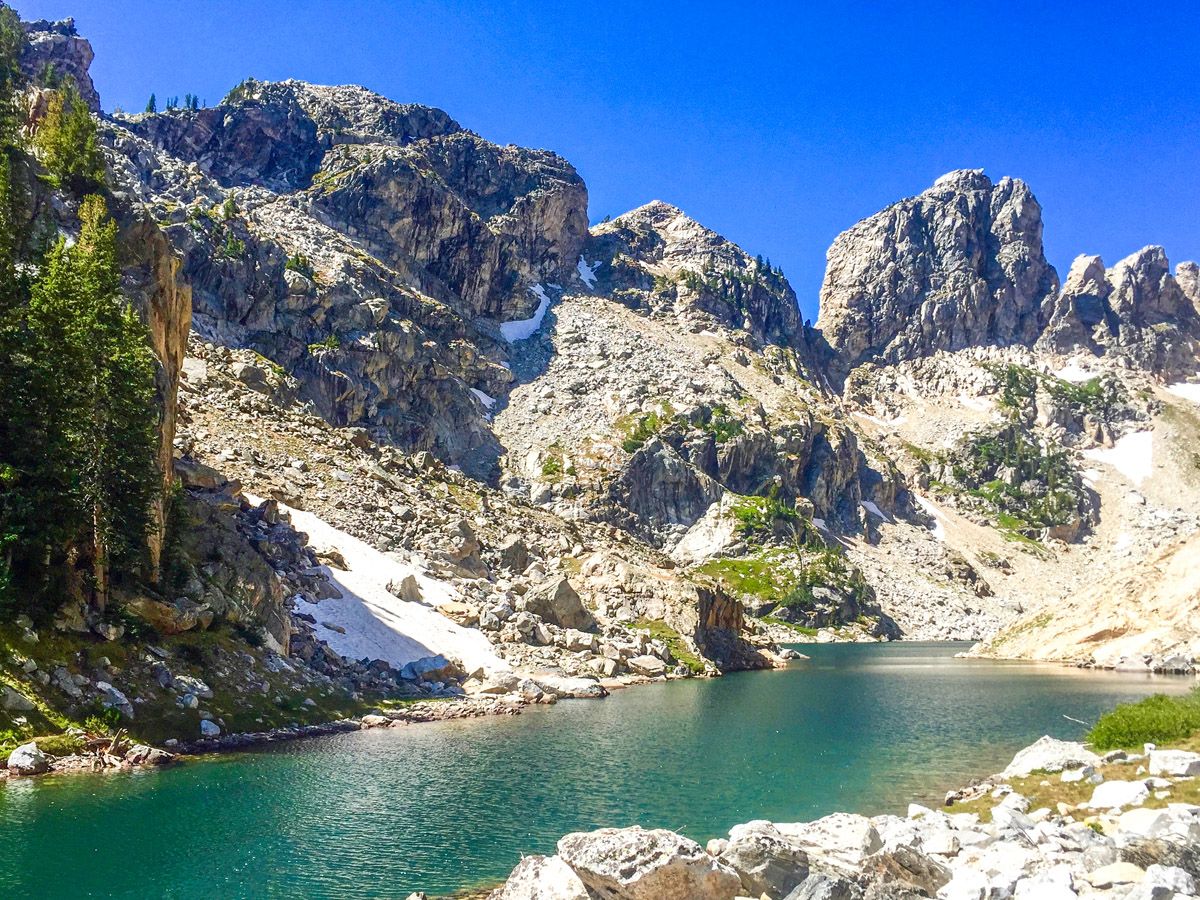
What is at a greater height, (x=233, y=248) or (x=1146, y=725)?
(x=233, y=248)

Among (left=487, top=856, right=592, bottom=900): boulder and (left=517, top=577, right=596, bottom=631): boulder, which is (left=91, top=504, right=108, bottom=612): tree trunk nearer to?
(left=487, top=856, right=592, bottom=900): boulder

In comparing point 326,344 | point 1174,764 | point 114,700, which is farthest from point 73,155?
point 326,344

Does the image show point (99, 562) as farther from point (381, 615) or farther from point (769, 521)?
point (769, 521)

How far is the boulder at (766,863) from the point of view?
19219 millimetres

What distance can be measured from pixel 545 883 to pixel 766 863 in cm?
526

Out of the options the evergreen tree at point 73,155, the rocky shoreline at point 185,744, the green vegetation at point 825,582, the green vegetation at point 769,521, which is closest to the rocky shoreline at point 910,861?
the rocky shoreline at point 185,744

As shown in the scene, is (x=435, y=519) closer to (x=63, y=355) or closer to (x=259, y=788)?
(x=63, y=355)

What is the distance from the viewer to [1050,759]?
3234 centimetres

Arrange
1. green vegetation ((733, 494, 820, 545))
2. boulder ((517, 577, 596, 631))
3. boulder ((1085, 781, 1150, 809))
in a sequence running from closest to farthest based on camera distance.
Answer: boulder ((1085, 781, 1150, 809)) → boulder ((517, 577, 596, 631)) → green vegetation ((733, 494, 820, 545))

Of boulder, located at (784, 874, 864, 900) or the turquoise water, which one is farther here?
the turquoise water

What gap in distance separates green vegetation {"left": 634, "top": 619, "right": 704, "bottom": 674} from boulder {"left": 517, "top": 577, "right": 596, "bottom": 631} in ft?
37.1

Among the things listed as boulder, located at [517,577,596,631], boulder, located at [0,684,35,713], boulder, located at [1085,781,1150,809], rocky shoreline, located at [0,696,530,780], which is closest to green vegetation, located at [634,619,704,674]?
boulder, located at [517,577,596,631]

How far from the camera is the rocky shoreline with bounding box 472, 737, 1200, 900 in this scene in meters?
17.4

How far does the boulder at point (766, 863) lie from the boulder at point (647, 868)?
0.59 metres
